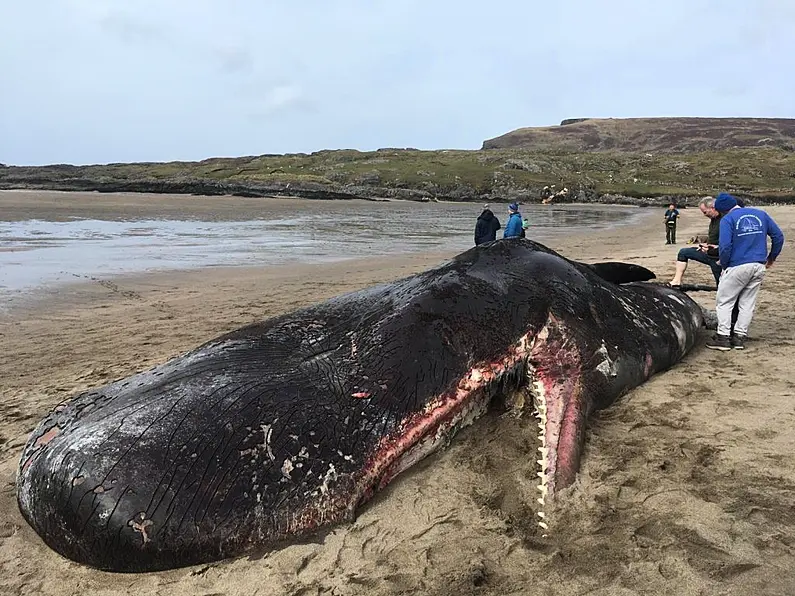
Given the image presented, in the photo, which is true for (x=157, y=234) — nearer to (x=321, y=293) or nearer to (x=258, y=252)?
(x=258, y=252)

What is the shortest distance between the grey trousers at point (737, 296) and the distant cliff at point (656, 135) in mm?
108490

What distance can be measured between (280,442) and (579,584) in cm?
179

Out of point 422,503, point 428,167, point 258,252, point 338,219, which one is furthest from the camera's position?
point 428,167

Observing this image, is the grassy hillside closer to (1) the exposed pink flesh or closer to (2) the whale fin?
(2) the whale fin

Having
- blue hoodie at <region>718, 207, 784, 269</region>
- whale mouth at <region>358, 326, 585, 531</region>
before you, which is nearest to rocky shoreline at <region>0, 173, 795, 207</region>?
blue hoodie at <region>718, 207, 784, 269</region>

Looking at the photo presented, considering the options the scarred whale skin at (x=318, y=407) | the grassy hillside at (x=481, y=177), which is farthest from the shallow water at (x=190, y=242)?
the grassy hillside at (x=481, y=177)

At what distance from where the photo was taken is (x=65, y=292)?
38.4ft

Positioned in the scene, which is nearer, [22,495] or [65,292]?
[22,495]

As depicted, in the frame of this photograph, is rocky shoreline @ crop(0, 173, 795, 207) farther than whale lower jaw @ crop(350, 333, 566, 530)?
Yes

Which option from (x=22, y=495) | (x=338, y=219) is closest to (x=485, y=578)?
(x=22, y=495)

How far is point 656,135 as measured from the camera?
118875 millimetres

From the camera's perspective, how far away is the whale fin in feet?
22.3

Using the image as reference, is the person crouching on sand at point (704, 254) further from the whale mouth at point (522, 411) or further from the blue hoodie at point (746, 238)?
the whale mouth at point (522, 411)

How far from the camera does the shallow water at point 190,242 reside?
14922 millimetres
